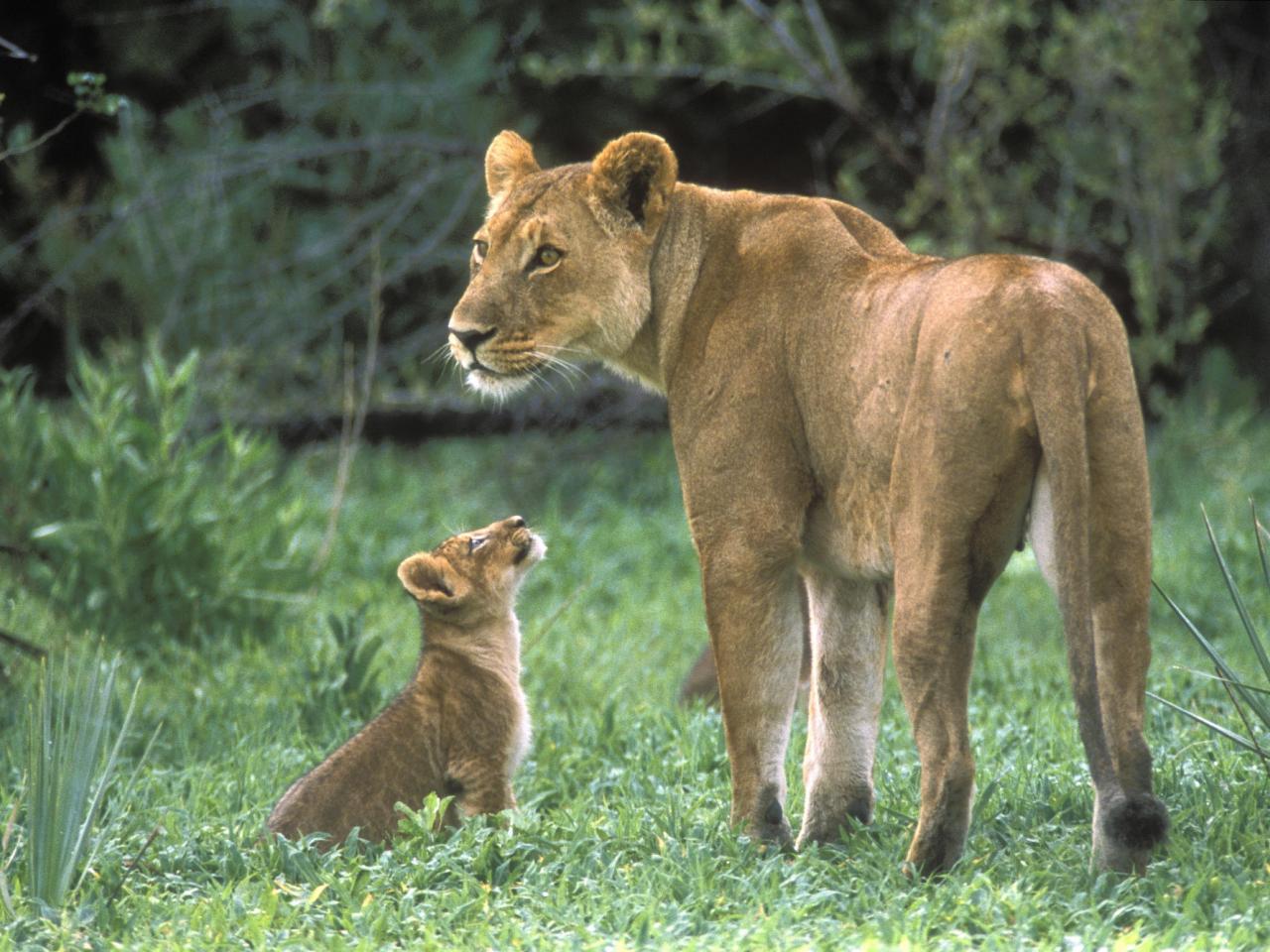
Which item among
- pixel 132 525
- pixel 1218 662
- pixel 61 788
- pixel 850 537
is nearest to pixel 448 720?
pixel 61 788

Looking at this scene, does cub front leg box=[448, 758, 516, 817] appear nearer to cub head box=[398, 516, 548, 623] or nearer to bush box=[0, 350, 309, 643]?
cub head box=[398, 516, 548, 623]

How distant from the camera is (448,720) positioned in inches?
220

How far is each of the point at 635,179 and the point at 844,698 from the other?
1.54 metres

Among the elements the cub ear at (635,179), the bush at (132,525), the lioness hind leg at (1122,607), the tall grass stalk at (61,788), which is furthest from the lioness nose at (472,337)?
the bush at (132,525)

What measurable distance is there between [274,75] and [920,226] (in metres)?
5.01

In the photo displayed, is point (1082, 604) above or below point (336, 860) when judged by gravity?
above

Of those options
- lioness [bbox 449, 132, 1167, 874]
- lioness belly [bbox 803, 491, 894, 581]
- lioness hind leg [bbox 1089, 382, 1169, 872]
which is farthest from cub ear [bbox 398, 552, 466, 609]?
lioness hind leg [bbox 1089, 382, 1169, 872]

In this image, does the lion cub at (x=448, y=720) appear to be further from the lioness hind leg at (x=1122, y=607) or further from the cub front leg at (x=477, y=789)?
the lioness hind leg at (x=1122, y=607)

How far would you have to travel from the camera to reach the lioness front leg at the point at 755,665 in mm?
4629

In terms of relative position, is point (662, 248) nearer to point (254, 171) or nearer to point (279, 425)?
point (279, 425)

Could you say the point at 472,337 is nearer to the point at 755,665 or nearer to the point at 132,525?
the point at 755,665

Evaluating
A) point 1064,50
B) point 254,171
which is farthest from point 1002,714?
point 254,171

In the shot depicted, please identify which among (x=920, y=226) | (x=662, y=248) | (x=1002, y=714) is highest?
(x=662, y=248)

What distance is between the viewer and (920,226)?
11.9 meters
